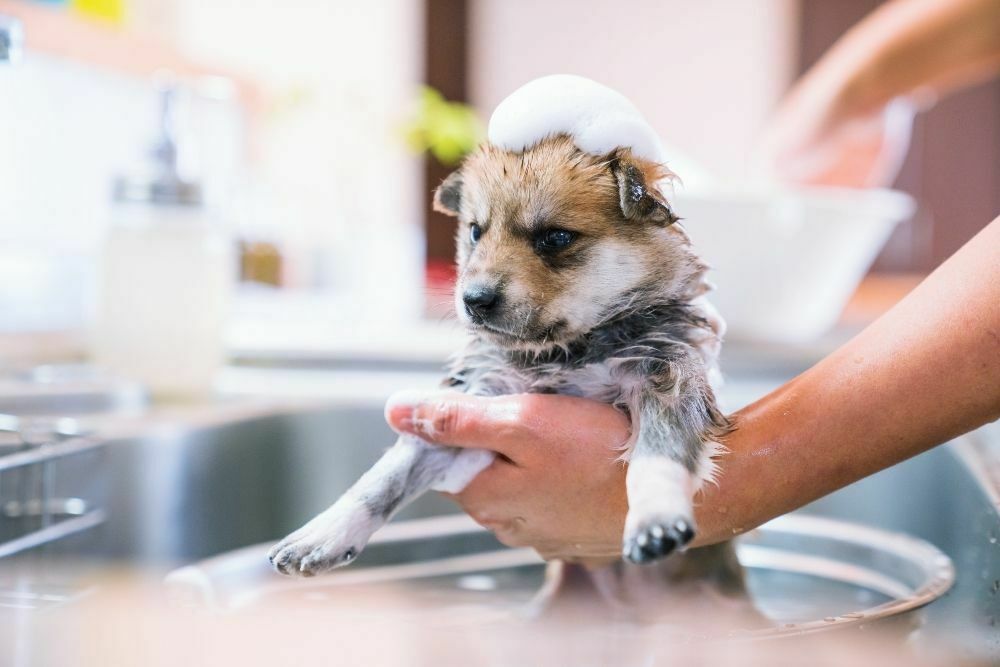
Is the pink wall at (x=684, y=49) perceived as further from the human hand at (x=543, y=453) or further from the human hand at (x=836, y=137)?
the human hand at (x=543, y=453)

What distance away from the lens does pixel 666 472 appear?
52 cm

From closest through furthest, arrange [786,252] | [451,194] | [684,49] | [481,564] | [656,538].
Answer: [656,538], [451,194], [481,564], [786,252], [684,49]

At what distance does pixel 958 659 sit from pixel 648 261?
295 mm

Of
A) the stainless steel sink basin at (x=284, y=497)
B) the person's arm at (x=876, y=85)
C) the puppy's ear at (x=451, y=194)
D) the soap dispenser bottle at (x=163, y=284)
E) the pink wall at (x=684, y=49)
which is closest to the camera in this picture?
the puppy's ear at (x=451, y=194)

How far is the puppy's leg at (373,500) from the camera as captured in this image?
583 mm

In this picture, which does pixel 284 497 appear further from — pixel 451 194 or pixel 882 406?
pixel 882 406

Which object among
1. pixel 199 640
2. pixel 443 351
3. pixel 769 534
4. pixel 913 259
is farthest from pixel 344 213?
pixel 913 259

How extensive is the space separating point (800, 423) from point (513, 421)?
173mm

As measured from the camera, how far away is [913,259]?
483cm

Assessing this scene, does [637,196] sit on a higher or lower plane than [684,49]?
lower

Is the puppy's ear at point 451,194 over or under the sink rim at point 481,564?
over

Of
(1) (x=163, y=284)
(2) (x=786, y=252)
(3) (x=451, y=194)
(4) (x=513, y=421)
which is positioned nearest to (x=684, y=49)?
(2) (x=786, y=252)

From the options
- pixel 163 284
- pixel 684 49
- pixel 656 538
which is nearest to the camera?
pixel 656 538

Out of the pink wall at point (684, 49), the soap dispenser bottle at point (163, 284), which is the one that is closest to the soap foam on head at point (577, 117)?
the soap dispenser bottle at point (163, 284)
